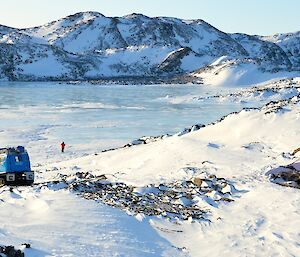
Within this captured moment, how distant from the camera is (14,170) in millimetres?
14383

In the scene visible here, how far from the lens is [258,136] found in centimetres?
1883

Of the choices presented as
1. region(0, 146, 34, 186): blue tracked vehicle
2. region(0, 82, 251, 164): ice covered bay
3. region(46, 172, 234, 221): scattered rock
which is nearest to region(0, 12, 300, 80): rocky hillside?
region(0, 82, 251, 164): ice covered bay

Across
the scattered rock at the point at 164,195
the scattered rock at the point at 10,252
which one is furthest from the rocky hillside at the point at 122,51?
the scattered rock at the point at 10,252

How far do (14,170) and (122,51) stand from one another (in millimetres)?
123462

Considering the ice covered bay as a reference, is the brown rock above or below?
above

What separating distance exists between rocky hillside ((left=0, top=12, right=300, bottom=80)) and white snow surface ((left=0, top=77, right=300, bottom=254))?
8746cm

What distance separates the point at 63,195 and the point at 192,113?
32.6 metres

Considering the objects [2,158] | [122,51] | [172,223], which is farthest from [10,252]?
[122,51]

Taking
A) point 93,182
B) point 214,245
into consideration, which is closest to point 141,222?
point 214,245

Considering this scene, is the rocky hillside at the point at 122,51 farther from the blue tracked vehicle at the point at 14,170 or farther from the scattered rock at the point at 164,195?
the scattered rock at the point at 164,195

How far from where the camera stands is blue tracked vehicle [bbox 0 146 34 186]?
1428cm

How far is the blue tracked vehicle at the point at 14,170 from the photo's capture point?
14.3 metres

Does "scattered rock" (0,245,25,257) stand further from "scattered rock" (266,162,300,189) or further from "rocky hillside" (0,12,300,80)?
"rocky hillside" (0,12,300,80)

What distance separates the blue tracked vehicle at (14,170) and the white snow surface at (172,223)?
62.8 inches
